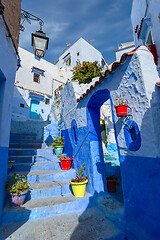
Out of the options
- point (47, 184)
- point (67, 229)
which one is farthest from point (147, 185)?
point (47, 184)

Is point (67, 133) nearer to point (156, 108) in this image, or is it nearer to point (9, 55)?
point (9, 55)

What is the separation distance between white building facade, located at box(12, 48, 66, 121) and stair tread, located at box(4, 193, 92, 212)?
34.3ft

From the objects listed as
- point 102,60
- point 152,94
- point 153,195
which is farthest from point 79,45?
point 153,195

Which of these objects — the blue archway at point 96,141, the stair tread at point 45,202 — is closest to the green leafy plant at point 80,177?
the blue archway at point 96,141

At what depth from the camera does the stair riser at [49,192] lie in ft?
14.9

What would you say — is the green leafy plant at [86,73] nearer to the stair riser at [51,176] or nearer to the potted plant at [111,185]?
the stair riser at [51,176]

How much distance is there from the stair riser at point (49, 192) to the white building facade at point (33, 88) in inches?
400

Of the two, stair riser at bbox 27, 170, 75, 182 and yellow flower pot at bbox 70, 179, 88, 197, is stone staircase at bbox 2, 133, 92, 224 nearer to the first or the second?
stair riser at bbox 27, 170, 75, 182

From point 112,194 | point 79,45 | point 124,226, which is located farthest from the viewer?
point 79,45

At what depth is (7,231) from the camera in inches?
131

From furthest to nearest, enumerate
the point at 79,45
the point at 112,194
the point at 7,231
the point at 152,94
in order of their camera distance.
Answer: the point at 79,45, the point at 112,194, the point at 7,231, the point at 152,94

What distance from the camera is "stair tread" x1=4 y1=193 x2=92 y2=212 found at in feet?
12.8

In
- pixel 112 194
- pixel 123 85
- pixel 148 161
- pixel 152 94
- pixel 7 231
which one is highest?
pixel 123 85

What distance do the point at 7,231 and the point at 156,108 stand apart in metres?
4.39
